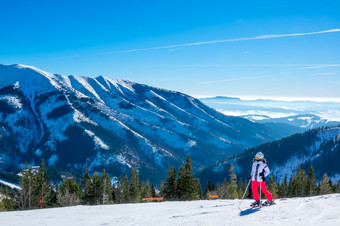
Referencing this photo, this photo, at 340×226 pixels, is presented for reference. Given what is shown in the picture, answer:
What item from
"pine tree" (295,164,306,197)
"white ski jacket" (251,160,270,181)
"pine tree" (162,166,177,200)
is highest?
"white ski jacket" (251,160,270,181)

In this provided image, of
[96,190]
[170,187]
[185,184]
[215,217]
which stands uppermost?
[215,217]

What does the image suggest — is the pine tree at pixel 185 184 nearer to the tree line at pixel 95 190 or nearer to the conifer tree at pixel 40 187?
the tree line at pixel 95 190

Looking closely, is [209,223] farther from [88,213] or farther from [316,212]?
[88,213]

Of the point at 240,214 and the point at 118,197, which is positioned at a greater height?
the point at 240,214

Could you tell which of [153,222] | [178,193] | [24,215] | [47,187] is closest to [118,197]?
[47,187]

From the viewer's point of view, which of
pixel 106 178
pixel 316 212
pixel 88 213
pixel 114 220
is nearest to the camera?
pixel 316 212

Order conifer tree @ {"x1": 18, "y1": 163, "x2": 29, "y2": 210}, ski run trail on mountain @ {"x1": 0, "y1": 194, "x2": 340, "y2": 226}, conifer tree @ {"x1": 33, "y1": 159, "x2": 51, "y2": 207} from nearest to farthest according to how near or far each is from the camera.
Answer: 1. ski run trail on mountain @ {"x1": 0, "y1": 194, "x2": 340, "y2": 226}
2. conifer tree @ {"x1": 18, "y1": 163, "x2": 29, "y2": 210}
3. conifer tree @ {"x1": 33, "y1": 159, "x2": 51, "y2": 207}

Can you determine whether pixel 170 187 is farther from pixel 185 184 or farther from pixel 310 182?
pixel 310 182

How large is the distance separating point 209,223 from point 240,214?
2463 millimetres

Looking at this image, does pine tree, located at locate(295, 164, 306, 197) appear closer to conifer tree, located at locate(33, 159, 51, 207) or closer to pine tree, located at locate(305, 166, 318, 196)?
pine tree, located at locate(305, 166, 318, 196)

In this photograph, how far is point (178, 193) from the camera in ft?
181

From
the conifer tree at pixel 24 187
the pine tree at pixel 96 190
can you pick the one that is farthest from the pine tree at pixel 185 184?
the conifer tree at pixel 24 187

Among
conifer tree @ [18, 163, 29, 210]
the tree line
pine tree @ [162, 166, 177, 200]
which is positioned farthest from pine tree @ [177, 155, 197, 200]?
conifer tree @ [18, 163, 29, 210]

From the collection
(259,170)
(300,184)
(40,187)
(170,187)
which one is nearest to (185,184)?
(170,187)
